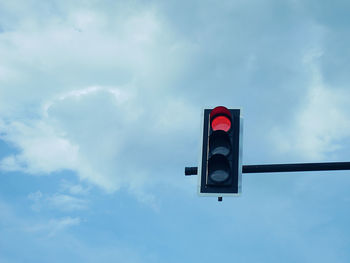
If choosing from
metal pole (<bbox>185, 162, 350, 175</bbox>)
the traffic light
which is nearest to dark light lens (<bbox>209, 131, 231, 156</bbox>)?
the traffic light

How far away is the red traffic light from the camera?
591 centimetres

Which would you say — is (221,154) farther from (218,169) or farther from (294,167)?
(294,167)

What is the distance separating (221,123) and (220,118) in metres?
0.06

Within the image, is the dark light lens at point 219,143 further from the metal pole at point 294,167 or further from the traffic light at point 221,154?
the metal pole at point 294,167

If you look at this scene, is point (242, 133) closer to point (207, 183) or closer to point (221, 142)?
point (221, 142)

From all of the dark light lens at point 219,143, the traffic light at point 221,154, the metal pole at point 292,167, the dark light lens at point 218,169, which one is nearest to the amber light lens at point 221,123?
the traffic light at point 221,154

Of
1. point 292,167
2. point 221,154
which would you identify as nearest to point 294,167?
point 292,167

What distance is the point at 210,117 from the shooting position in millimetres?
5984

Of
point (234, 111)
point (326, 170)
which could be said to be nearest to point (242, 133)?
point (234, 111)

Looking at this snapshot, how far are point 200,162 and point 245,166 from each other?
1.90 ft

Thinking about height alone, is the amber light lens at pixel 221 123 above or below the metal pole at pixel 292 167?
above

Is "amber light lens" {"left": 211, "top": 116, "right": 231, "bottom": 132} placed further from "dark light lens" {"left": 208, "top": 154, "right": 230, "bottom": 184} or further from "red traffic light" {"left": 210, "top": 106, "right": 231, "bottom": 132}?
"dark light lens" {"left": 208, "top": 154, "right": 230, "bottom": 184}

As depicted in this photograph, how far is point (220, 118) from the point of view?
234 inches

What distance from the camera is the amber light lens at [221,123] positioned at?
19.4ft
